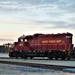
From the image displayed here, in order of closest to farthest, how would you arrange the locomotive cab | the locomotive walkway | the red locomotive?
the locomotive walkway, the red locomotive, the locomotive cab

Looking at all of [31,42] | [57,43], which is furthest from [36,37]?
[57,43]

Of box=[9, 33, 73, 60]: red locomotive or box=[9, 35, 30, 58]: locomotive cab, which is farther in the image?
box=[9, 35, 30, 58]: locomotive cab

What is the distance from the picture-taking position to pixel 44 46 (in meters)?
47.7

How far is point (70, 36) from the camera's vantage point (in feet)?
151

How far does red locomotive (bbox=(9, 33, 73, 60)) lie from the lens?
4522 cm

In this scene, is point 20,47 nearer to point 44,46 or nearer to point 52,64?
point 44,46

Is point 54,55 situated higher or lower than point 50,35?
lower

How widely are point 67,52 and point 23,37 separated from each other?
8927 millimetres

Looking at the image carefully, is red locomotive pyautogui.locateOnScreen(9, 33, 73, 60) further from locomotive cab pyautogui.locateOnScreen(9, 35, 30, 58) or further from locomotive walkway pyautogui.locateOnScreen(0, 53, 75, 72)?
locomotive walkway pyautogui.locateOnScreen(0, 53, 75, 72)

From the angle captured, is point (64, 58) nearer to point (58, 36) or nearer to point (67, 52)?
point (67, 52)

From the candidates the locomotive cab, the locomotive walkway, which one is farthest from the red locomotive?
the locomotive walkway

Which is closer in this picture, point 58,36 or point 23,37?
point 58,36

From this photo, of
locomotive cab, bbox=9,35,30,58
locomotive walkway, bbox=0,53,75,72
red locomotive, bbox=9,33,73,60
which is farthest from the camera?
locomotive cab, bbox=9,35,30,58

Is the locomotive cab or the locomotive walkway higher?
the locomotive cab
